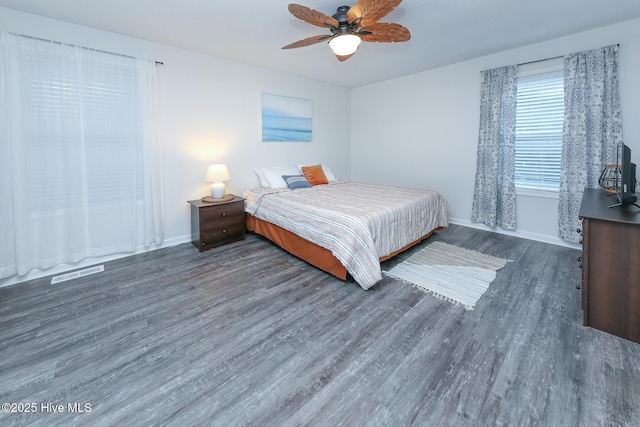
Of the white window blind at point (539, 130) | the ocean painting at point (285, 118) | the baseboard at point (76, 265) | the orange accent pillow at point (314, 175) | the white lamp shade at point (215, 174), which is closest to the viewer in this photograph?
the baseboard at point (76, 265)

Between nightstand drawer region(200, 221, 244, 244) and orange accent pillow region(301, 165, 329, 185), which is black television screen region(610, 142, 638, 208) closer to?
orange accent pillow region(301, 165, 329, 185)

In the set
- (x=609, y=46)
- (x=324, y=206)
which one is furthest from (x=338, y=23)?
(x=609, y=46)

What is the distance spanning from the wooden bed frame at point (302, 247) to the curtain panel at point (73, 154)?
131 centimetres

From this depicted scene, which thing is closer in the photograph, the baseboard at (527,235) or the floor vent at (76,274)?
the floor vent at (76,274)

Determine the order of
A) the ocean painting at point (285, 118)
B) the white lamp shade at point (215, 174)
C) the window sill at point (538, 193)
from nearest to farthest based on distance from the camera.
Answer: the window sill at point (538, 193) → the white lamp shade at point (215, 174) → the ocean painting at point (285, 118)

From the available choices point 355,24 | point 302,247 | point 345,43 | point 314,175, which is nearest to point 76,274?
point 302,247

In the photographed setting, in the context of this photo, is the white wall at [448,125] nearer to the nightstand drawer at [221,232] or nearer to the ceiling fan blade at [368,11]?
the ceiling fan blade at [368,11]

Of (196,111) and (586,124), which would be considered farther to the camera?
(196,111)

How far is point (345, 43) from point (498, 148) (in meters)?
2.73

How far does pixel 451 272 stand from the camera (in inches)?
113

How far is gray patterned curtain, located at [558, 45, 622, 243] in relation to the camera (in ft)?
10.0

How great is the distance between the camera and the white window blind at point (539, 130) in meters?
3.48

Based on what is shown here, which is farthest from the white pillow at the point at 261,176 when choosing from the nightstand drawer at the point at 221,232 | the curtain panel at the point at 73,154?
the curtain panel at the point at 73,154

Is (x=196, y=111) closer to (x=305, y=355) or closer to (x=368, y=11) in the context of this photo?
(x=368, y=11)
